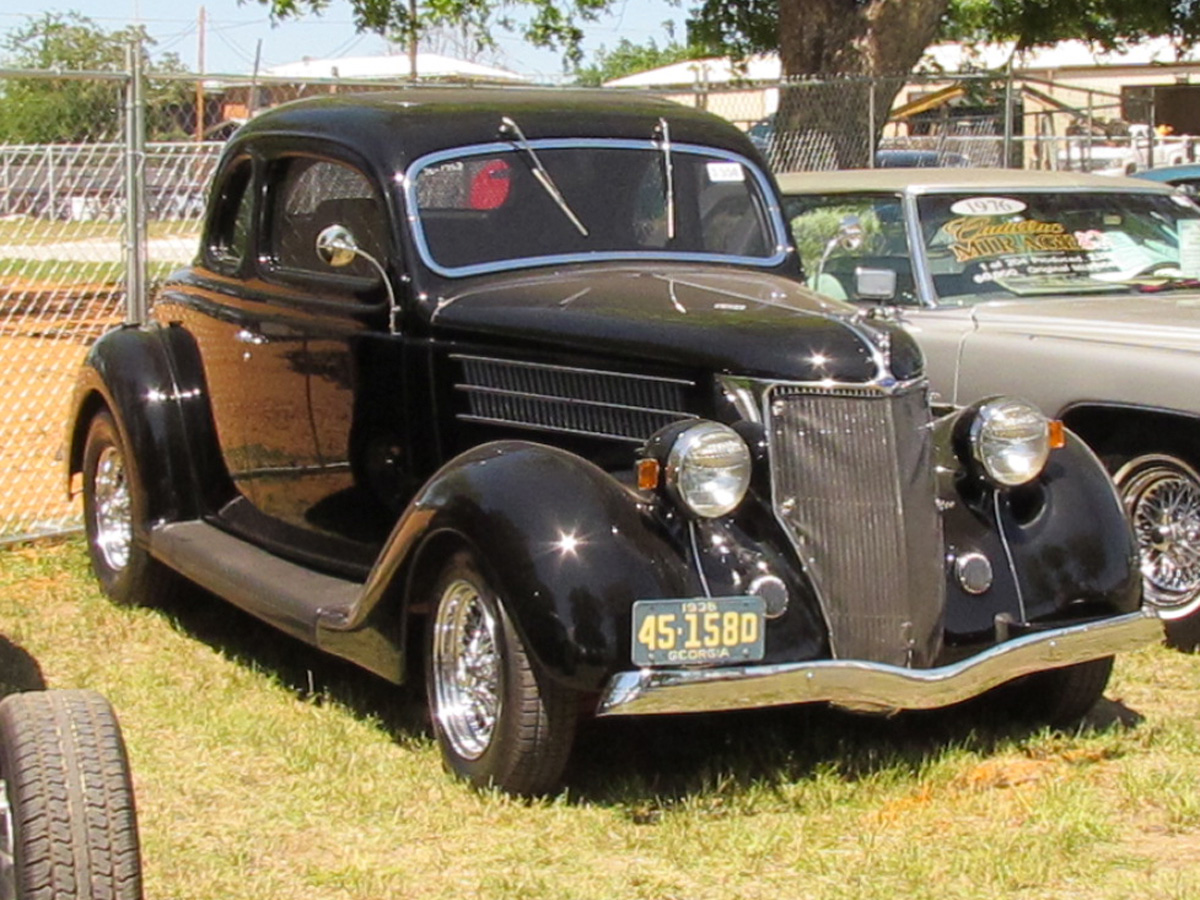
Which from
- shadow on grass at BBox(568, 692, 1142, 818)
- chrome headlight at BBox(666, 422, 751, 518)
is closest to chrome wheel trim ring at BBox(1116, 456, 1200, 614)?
shadow on grass at BBox(568, 692, 1142, 818)

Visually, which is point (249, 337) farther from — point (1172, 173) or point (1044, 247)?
point (1172, 173)

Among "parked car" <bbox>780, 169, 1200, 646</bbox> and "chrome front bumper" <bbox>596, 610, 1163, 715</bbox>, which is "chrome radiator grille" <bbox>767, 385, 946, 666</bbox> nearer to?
"chrome front bumper" <bbox>596, 610, 1163, 715</bbox>

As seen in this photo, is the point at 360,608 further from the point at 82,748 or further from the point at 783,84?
the point at 783,84

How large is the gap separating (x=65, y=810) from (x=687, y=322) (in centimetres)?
236

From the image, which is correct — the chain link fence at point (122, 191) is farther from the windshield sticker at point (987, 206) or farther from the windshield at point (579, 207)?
the windshield sticker at point (987, 206)

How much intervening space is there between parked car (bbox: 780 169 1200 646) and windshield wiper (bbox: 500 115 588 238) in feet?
2.98

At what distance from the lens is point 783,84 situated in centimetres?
1071

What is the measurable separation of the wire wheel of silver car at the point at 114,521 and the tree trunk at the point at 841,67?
6.36 m

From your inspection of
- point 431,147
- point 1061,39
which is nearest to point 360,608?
point 431,147

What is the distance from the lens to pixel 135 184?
8164mm

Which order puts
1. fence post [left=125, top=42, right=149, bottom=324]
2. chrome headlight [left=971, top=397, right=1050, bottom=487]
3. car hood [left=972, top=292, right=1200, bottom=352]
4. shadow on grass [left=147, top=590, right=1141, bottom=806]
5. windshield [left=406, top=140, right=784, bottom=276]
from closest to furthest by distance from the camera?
shadow on grass [left=147, top=590, right=1141, bottom=806] < chrome headlight [left=971, top=397, right=1050, bottom=487] < windshield [left=406, top=140, right=784, bottom=276] < car hood [left=972, top=292, right=1200, bottom=352] < fence post [left=125, top=42, right=149, bottom=324]

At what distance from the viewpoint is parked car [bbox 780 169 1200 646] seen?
20.4 ft

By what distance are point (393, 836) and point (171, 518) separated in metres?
2.37

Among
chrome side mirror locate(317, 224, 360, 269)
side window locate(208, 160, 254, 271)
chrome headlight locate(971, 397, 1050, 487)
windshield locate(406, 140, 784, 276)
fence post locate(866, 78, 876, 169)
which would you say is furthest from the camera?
fence post locate(866, 78, 876, 169)
